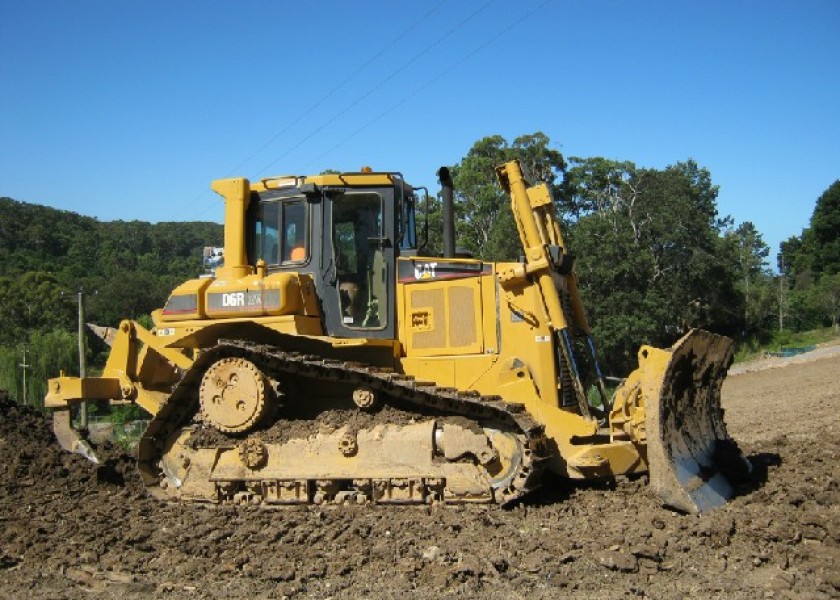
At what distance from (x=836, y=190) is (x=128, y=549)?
8513 cm

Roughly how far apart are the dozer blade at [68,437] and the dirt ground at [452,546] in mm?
863

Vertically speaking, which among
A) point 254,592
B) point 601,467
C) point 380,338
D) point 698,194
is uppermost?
point 698,194

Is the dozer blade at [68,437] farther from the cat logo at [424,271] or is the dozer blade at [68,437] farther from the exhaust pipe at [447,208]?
the exhaust pipe at [447,208]

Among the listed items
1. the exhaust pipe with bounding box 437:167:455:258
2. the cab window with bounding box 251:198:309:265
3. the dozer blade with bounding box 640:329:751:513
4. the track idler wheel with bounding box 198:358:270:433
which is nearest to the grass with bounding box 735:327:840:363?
the dozer blade with bounding box 640:329:751:513

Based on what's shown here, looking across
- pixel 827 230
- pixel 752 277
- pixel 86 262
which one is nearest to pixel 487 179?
pixel 752 277

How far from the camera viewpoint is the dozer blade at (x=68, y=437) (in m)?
10.6

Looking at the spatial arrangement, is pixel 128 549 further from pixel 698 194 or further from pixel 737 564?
pixel 698 194

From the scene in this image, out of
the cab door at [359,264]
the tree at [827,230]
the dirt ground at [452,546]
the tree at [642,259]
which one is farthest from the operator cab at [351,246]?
the tree at [827,230]

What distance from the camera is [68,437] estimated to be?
35.2 feet

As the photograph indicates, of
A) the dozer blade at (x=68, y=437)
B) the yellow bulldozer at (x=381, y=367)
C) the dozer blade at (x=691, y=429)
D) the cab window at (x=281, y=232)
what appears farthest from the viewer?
the dozer blade at (x=68, y=437)

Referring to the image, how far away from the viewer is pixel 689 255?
38.9 metres

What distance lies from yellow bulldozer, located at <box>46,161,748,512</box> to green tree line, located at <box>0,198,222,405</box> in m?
17.1

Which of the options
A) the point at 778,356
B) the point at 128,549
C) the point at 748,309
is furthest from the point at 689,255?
the point at 128,549

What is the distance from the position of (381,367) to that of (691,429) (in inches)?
126
